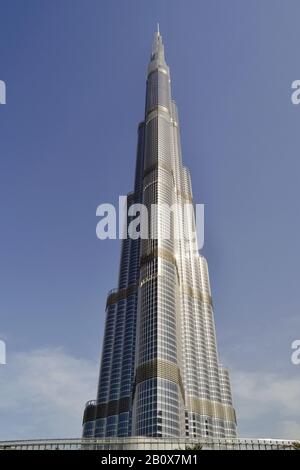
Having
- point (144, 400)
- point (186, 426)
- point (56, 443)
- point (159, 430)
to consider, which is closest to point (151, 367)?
point (144, 400)

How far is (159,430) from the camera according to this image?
158m

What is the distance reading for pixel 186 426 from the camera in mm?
197625

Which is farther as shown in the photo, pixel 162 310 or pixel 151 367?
pixel 162 310
